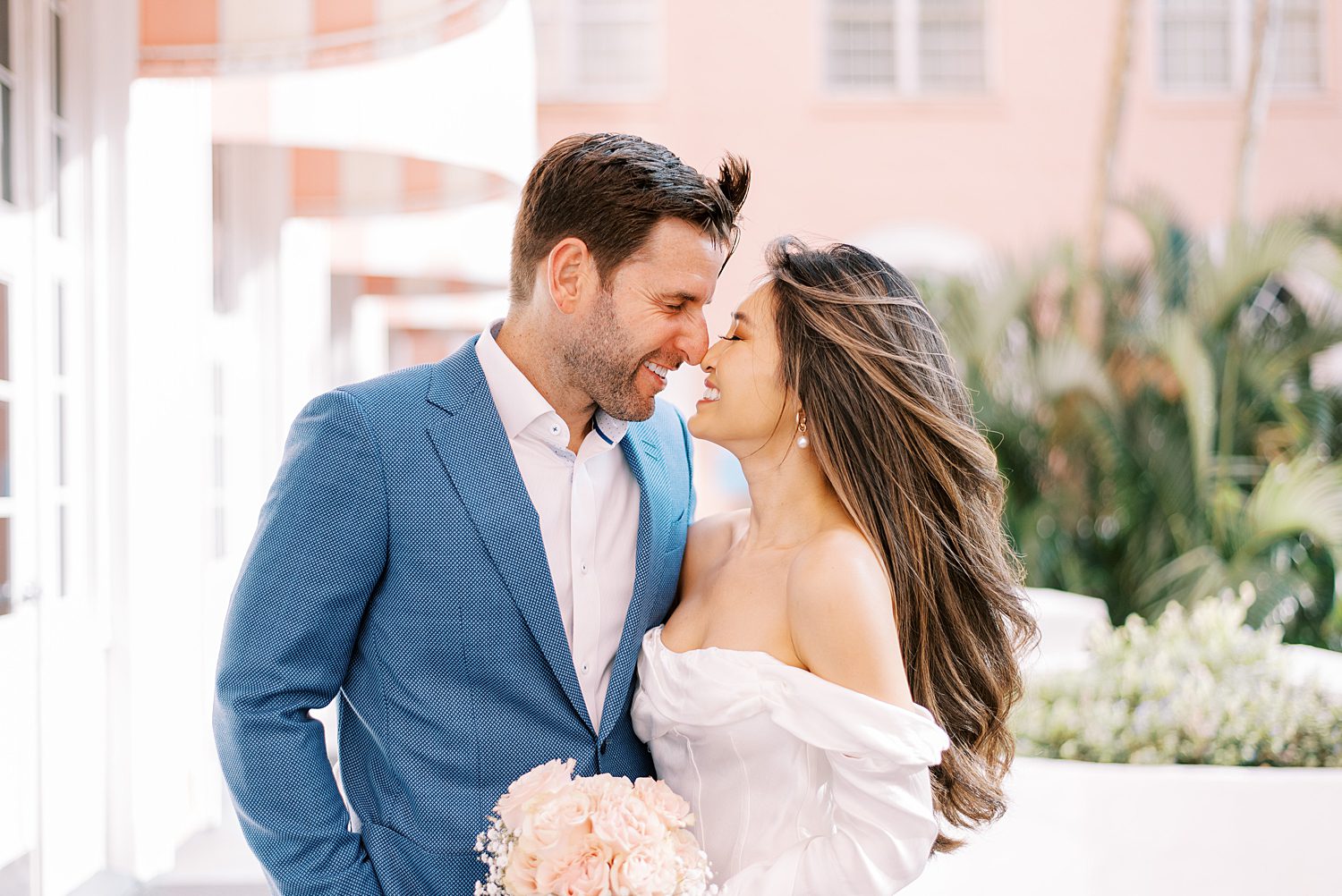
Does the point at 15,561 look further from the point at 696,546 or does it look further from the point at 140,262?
the point at 696,546

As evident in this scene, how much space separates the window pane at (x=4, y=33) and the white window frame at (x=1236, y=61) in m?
15.2

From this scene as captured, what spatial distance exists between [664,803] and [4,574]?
2.45 metres

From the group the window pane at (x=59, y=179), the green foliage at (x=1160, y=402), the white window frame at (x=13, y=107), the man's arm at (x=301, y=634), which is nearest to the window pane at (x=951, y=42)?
the green foliage at (x=1160, y=402)

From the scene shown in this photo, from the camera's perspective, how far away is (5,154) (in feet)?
11.5

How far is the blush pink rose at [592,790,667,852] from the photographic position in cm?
186

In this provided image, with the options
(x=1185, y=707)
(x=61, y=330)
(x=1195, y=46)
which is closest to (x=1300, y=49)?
(x=1195, y=46)

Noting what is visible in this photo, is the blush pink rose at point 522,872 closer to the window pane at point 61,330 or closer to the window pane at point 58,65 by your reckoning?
the window pane at point 61,330

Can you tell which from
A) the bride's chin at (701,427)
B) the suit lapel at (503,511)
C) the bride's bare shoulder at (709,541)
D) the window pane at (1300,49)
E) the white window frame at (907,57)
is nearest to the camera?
the suit lapel at (503,511)

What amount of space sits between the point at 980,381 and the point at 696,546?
6.51m

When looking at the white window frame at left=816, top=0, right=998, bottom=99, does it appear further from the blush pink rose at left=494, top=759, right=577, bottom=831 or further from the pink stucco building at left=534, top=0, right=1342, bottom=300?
the blush pink rose at left=494, top=759, right=577, bottom=831

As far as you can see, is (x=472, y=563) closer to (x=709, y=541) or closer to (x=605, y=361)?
(x=605, y=361)

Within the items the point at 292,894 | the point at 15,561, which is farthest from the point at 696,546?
the point at 15,561

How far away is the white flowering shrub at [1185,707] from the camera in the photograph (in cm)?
464

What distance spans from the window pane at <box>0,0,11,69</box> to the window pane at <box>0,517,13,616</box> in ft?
4.20
